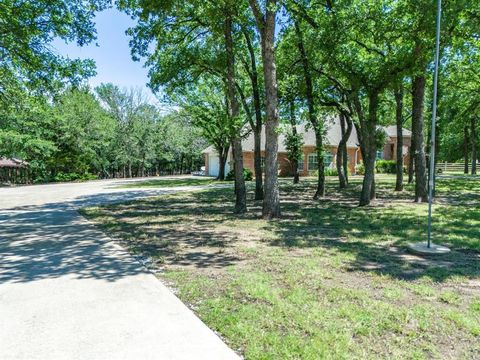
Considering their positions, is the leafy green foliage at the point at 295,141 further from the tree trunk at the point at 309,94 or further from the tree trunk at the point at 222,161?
the tree trunk at the point at 222,161

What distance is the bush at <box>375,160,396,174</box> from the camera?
41781 mm

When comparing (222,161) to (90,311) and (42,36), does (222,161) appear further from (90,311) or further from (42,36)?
(90,311)

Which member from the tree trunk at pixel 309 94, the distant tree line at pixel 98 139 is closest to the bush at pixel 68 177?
the distant tree line at pixel 98 139

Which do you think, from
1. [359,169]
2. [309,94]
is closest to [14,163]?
[309,94]

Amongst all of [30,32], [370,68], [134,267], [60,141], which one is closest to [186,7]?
[30,32]

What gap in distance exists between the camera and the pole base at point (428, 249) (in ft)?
21.4

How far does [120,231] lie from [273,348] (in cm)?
678

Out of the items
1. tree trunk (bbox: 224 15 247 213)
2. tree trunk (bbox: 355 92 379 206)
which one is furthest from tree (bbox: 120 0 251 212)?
tree trunk (bbox: 355 92 379 206)

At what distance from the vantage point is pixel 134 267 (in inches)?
231

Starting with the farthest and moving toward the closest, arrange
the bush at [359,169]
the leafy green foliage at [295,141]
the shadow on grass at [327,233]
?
the bush at [359,169], the leafy green foliage at [295,141], the shadow on grass at [327,233]

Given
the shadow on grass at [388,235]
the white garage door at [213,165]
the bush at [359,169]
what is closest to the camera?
the shadow on grass at [388,235]

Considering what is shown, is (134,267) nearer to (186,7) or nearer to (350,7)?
(350,7)

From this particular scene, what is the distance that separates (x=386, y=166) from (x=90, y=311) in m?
42.1

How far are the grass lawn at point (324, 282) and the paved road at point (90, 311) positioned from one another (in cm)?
33
